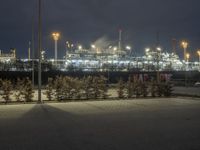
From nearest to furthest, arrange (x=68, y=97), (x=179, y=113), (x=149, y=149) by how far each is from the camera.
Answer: (x=149, y=149) → (x=179, y=113) → (x=68, y=97)

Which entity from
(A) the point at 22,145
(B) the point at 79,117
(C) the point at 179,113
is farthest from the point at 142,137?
(C) the point at 179,113

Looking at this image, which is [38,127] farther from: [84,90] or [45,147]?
[84,90]

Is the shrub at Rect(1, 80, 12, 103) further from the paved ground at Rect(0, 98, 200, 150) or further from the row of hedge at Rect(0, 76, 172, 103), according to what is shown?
the paved ground at Rect(0, 98, 200, 150)

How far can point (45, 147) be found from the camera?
9.06 m

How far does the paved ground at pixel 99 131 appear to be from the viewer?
9.29 meters

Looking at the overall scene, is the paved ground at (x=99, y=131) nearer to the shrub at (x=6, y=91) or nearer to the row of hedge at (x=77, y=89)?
the shrub at (x=6, y=91)

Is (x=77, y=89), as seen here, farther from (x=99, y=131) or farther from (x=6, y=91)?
(x=99, y=131)

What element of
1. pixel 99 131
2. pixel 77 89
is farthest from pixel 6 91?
pixel 99 131

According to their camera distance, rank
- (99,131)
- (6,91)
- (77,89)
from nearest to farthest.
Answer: (99,131)
(6,91)
(77,89)

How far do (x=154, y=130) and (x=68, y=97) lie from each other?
511 inches

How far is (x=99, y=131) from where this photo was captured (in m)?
11.4

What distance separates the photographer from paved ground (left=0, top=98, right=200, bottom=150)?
9.29m

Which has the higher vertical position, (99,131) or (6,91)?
(6,91)

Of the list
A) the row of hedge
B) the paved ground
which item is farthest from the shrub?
the paved ground
